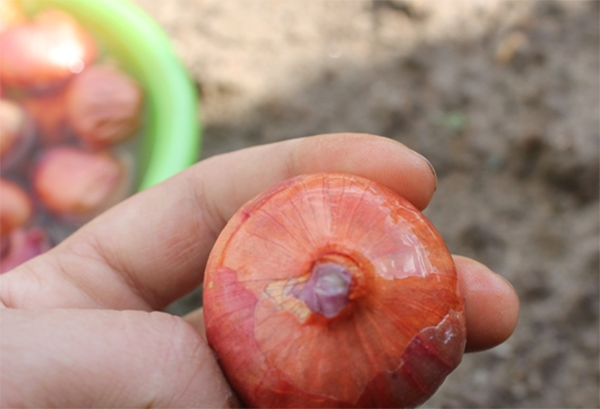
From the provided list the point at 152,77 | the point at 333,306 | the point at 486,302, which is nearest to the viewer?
the point at 333,306

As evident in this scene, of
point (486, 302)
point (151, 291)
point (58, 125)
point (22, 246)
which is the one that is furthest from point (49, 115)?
point (486, 302)

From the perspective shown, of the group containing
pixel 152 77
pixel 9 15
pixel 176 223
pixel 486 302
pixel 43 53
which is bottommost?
pixel 486 302

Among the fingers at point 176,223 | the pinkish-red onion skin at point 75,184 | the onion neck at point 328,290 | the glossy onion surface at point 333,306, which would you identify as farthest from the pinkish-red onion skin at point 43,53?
the onion neck at point 328,290

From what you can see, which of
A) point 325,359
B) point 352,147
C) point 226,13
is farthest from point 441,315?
point 226,13

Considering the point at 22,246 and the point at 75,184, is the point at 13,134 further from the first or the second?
the point at 22,246

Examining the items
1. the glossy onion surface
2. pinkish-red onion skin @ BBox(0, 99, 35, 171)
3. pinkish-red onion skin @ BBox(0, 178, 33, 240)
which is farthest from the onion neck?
pinkish-red onion skin @ BBox(0, 99, 35, 171)

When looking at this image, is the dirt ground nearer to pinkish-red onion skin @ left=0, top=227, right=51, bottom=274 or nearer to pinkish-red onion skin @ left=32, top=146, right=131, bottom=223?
pinkish-red onion skin @ left=32, top=146, right=131, bottom=223
